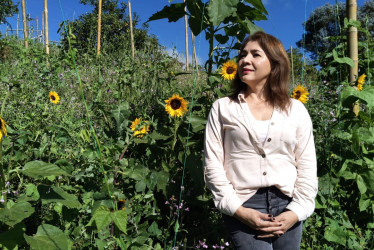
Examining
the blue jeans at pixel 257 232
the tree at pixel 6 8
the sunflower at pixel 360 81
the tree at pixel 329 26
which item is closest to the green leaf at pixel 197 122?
the blue jeans at pixel 257 232

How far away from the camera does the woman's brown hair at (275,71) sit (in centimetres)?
132

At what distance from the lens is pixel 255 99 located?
1352mm

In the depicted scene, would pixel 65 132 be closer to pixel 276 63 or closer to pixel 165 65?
pixel 165 65

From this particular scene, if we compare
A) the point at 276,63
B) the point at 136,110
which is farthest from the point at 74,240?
the point at 276,63

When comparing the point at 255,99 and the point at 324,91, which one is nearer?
the point at 255,99

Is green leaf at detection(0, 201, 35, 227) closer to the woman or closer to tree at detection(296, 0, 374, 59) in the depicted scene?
the woman

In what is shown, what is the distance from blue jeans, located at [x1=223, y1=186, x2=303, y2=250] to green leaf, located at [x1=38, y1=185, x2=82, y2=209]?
51 centimetres

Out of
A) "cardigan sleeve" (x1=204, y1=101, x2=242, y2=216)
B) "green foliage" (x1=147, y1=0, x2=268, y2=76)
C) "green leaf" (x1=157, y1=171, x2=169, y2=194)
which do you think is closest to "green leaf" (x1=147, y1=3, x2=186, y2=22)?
"green foliage" (x1=147, y1=0, x2=268, y2=76)

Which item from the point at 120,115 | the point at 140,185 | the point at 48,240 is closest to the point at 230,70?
the point at 120,115

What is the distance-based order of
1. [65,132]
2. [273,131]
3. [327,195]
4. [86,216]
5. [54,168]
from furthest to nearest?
[327,195] → [65,132] → [86,216] → [273,131] → [54,168]

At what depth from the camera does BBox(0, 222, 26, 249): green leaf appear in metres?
1.06

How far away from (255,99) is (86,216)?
81 centimetres

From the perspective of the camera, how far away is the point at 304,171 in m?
1.30

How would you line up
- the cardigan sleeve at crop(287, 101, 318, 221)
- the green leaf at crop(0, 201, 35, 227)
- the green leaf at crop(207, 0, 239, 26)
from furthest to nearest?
the green leaf at crop(207, 0, 239, 26)
the cardigan sleeve at crop(287, 101, 318, 221)
the green leaf at crop(0, 201, 35, 227)
